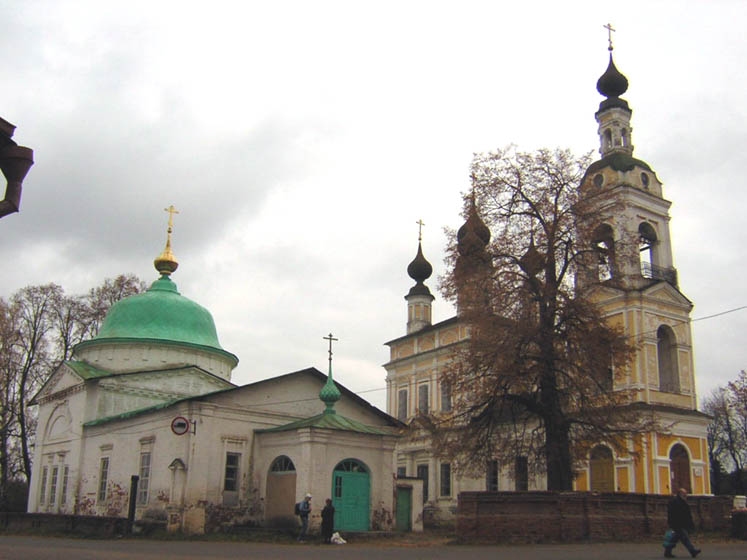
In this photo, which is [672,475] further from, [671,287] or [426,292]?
[426,292]

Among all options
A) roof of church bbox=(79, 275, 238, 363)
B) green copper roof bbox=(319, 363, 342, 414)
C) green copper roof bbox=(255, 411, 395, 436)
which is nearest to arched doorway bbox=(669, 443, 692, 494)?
green copper roof bbox=(255, 411, 395, 436)

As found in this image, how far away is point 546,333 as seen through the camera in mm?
20031

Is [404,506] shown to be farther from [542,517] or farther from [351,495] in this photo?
[542,517]

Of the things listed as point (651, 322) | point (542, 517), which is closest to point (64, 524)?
point (542, 517)

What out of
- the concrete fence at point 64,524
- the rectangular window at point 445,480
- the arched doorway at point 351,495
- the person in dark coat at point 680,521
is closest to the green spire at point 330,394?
the arched doorway at point 351,495

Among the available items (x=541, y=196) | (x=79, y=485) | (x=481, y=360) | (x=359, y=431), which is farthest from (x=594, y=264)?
(x=79, y=485)

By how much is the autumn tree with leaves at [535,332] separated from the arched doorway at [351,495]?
2627 mm

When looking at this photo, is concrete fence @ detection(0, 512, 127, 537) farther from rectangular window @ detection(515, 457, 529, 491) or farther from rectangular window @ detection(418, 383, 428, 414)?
rectangular window @ detection(418, 383, 428, 414)

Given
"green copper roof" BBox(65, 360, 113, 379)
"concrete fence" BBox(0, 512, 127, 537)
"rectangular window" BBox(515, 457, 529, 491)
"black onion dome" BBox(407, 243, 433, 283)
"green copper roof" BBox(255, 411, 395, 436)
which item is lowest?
"concrete fence" BBox(0, 512, 127, 537)

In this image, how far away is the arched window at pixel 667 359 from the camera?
3450cm

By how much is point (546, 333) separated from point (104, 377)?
713 inches

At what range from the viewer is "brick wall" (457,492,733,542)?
56.7 feet

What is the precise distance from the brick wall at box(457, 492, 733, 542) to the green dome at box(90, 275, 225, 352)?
1811cm

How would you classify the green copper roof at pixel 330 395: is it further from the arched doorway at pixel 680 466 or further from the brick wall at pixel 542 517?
the arched doorway at pixel 680 466
